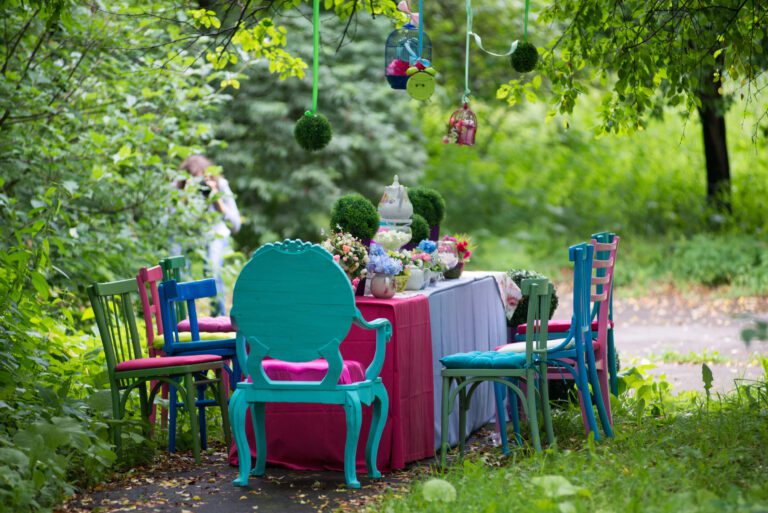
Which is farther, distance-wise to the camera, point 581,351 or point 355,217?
point 355,217

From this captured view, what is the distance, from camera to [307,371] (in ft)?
18.6

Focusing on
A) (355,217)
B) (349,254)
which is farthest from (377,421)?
(355,217)

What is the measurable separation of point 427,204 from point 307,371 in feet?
7.52

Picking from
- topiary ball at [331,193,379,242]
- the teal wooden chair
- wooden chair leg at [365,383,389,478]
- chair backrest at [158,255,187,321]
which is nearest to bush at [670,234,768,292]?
topiary ball at [331,193,379,242]

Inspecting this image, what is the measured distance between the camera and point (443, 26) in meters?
20.3

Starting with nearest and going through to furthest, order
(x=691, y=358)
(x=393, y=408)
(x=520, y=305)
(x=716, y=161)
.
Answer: (x=393, y=408)
(x=520, y=305)
(x=691, y=358)
(x=716, y=161)

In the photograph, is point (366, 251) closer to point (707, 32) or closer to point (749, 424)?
point (749, 424)

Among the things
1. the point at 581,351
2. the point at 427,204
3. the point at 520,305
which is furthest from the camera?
the point at 520,305

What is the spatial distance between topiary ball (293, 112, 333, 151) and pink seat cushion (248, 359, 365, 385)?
5.80 ft

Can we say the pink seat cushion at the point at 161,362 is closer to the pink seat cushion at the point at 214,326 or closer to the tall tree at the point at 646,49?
the pink seat cushion at the point at 214,326

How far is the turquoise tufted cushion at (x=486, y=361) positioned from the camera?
584 cm

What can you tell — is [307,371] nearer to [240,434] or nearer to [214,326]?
[240,434]

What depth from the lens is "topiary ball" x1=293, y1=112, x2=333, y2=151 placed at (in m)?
6.97

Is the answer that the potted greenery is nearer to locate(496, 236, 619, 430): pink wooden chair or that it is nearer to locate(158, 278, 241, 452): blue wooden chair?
locate(496, 236, 619, 430): pink wooden chair
